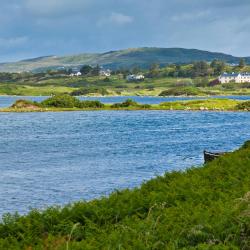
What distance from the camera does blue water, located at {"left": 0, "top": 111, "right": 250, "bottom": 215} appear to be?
52.5m

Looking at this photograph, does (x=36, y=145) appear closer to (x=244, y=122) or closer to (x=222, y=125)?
(x=222, y=125)

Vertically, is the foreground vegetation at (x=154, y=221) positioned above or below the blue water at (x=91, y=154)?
above

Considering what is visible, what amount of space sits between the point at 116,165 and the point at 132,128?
6675cm

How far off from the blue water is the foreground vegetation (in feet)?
43.5

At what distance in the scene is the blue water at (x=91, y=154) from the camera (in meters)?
52.5

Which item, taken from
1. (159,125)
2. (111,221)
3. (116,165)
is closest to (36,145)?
(116,165)

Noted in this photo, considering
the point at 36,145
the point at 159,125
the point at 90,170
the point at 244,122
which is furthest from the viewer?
the point at 244,122

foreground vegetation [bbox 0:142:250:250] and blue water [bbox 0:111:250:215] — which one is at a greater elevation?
foreground vegetation [bbox 0:142:250:250]

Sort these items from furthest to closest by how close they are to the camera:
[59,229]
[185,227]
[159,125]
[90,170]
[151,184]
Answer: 1. [159,125]
2. [90,170]
3. [151,184]
4. [59,229]
5. [185,227]

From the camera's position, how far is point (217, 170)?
109 feet

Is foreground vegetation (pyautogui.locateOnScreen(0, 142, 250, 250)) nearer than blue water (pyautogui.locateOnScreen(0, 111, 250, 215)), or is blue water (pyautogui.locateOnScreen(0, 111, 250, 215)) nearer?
foreground vegetation (pyautogui.locateOnScreen(0, 142, 250, 250))

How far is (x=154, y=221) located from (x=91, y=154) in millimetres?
66955

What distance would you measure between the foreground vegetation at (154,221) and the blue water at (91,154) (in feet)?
43.5

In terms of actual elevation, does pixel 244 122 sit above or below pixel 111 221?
below
